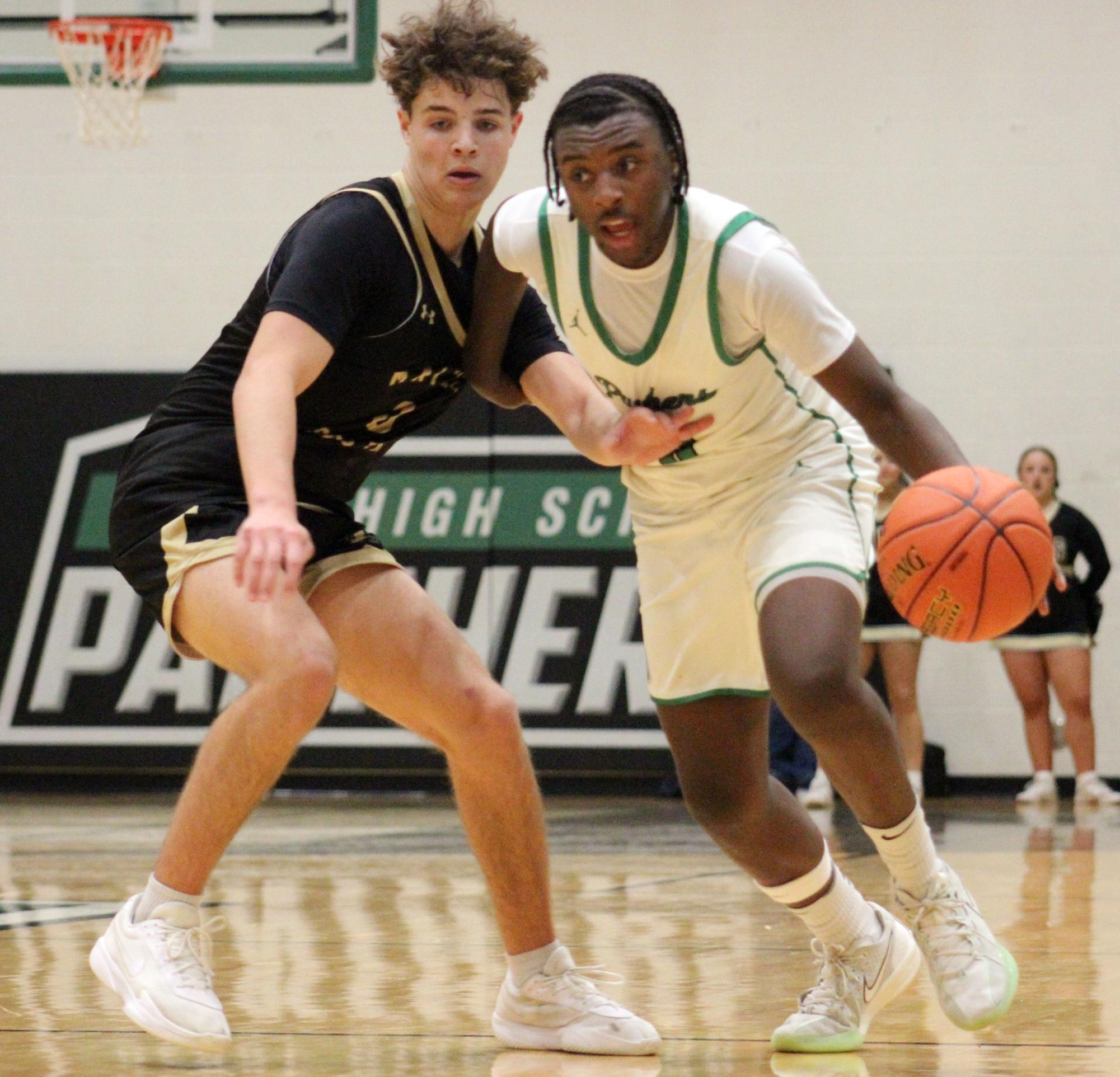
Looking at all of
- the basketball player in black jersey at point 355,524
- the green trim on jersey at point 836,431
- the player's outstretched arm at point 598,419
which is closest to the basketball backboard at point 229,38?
the basketball player in black jersey at point 355,524

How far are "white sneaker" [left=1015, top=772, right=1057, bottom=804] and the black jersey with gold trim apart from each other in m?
6.81

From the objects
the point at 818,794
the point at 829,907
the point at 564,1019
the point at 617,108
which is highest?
the point at 617,108

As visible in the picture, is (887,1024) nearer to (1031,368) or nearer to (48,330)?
(1031,368)

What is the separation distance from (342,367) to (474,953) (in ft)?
5.47

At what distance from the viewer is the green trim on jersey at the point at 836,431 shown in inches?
127

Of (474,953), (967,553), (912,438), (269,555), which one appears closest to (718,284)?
(912,438)

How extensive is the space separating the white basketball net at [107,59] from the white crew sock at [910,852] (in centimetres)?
731

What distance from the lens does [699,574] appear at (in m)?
3.23

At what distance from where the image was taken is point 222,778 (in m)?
2.89

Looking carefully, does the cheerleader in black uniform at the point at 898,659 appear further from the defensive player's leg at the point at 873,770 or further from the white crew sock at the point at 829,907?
the defensive player's leg at the point at 873,770

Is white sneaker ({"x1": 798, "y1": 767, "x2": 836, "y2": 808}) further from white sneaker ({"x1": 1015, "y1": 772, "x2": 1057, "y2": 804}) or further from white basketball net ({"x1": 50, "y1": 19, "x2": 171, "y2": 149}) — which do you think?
white basketball net ({"x1": 50, "y1": 19, "x2": 171, "y2": 149})

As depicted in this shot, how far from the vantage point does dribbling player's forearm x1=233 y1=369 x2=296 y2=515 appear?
8.80 ft

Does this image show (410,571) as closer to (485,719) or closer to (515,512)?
(515,512)

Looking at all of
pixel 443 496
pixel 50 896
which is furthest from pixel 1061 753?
pixel 50 896
